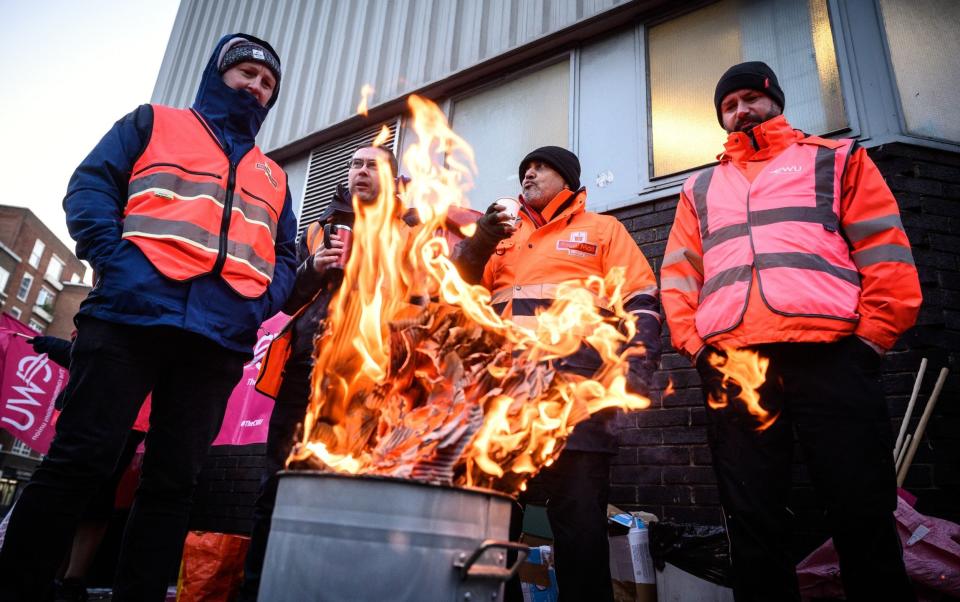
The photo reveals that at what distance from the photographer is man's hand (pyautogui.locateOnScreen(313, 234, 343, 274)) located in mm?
3002

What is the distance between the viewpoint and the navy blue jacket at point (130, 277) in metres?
2.11

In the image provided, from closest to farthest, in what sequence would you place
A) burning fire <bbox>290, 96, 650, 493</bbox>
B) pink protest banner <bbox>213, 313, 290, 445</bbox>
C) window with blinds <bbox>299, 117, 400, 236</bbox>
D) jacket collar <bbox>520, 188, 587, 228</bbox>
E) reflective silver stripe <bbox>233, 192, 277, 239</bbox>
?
1. burning fire <bbox>290, 96, 650, 493</bbox>
2. reflective silver stripe <bbox>233, 192, 277, 239</bbox>
3. jacket collar <bbox>520, 188, 587, 228</bbox>
4. pink protest banner <bbox>213, 313, 290, 445</bbox>
5. window with blinds <bbox>299, 117, 400, 236</bbox>

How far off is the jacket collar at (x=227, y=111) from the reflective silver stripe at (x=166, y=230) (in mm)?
523

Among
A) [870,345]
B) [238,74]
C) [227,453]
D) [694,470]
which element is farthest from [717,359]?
[227,453]

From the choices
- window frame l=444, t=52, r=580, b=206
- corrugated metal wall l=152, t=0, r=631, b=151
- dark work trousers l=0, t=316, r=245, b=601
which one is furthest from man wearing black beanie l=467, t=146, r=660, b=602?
corrugated metal wall l=152, t=0, r=631, b=151

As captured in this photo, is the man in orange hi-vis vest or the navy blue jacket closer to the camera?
the man in orange hi-vis vest

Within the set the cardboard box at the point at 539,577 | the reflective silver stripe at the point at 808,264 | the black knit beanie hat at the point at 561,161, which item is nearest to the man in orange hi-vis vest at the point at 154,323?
the black knit beanie hat at the point at 561,161

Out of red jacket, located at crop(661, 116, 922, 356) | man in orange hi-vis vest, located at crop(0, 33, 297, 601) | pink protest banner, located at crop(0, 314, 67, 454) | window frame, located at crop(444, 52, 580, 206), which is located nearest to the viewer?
man in orange hi-vis vest, located at crop(0, 33, 297, 601)

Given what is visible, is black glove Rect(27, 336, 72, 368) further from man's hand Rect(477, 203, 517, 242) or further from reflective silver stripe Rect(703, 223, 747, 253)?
reflective silver stripe Rect(703, 223, 747, 253)

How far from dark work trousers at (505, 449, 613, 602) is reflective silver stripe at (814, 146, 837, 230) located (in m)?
1.42

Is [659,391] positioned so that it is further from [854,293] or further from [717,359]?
[854,293]

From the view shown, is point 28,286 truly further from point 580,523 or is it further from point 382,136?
point 580,523

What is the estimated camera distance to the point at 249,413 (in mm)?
4988

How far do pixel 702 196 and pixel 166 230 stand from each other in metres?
2.48
